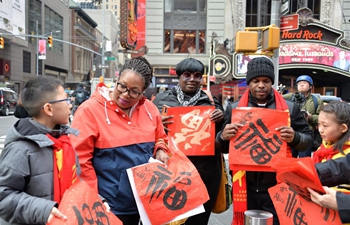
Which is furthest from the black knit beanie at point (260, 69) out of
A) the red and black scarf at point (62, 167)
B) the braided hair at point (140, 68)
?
the red and black scarf at point (62, 167)

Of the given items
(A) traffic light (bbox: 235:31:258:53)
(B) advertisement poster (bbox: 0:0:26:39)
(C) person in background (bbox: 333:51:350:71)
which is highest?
(B) advertisement poster (bbox: 0:0:26:39)

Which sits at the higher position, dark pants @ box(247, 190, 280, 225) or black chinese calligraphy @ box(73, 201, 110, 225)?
black chinese calligraphy @ box(73, 201, 110, 225)

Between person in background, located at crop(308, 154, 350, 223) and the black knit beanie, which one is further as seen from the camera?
the black knit beanie

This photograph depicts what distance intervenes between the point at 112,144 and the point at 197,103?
4.62 feet

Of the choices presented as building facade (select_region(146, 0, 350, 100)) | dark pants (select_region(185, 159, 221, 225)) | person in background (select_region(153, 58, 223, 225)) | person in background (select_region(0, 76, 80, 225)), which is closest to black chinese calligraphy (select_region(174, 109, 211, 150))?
person in background (select_region(153, 58, 223, 225))

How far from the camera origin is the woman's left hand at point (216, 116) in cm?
340

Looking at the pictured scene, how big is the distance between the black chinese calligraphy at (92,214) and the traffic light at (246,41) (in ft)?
23.5

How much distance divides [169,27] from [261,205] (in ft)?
76.9

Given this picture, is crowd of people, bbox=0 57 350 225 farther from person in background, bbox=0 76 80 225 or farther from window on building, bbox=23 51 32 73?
window on building, bbox=23 51 32 73

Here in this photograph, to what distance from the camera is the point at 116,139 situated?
2.41 meters

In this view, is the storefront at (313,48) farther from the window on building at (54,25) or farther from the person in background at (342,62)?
the window on building at (54,25)

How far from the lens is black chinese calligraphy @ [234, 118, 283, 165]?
9.22 feet

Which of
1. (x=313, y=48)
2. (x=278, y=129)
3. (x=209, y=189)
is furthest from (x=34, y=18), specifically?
(x=278, y=129)

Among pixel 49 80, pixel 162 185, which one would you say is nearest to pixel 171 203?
pixel 162 185
